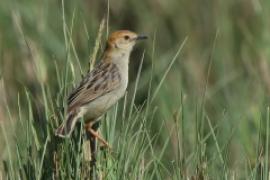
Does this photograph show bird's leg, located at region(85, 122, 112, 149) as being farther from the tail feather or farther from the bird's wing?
the bird's wing

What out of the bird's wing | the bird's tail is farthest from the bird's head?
the bird's tail

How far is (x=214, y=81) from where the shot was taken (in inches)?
399

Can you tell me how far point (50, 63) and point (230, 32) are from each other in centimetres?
194

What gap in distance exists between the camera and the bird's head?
701 cm

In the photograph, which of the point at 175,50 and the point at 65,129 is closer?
the point at 65,129

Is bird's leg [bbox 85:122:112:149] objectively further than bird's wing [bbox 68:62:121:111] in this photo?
No

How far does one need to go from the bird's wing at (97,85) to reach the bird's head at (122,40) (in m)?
0.23

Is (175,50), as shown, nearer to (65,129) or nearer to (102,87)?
(102,87)

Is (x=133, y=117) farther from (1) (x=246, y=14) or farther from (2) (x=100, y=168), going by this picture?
(1) (x=246, y=14)

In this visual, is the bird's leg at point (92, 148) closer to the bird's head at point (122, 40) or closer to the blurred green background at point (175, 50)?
the bird's head at point (122, 40)

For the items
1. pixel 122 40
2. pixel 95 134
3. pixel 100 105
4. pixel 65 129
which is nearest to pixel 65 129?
pixel 65 129

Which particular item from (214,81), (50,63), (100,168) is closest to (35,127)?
(100,168)

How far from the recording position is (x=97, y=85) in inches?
256

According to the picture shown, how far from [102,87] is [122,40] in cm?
67
